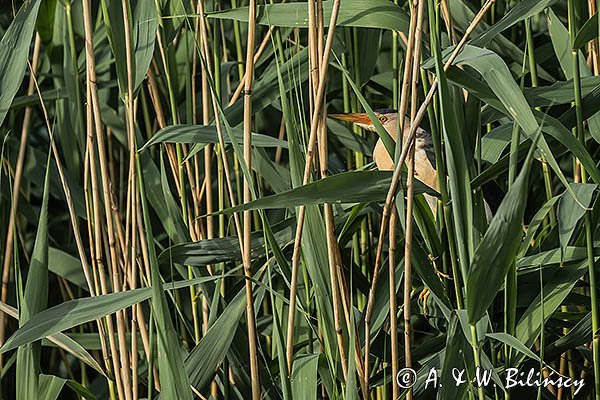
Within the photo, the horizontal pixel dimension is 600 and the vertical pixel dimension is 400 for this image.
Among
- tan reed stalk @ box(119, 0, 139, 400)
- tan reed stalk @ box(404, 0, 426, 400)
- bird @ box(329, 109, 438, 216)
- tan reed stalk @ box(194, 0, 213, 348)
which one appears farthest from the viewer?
bird @ box(329, 109, 438, 216)

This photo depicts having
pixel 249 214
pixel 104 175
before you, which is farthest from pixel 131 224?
pixel 249 214

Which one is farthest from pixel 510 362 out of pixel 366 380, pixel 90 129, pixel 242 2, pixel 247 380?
pixel 242 2

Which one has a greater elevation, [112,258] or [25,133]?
[25,133]

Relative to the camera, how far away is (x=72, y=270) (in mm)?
1796

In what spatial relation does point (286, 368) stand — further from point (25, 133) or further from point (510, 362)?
point (25, 133)

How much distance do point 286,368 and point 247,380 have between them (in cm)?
37

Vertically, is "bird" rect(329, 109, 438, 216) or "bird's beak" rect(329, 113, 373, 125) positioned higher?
"bird's beak" rect(329, 113, 373, 125)

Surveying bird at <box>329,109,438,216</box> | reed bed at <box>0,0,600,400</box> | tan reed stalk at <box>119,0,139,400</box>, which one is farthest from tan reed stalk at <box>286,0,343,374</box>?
bird at <box>329,109,438,216</box>

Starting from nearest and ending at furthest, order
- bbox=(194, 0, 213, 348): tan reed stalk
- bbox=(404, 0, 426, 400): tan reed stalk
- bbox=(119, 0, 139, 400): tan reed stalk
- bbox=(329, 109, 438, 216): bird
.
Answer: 1. bbox=(404, 0, 426, 400): tan reed stalk
2. bbox=(119, 0, 139, 400): tan reed stalk
3. bbox=(194, 0, 213, 348): tan reed stalk
4. bbox=(329, 109, 438, 216): bird

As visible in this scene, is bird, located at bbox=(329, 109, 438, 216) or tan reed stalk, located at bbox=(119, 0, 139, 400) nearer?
tan reed stalk, located at bbox=(119, 0, 139, 400)

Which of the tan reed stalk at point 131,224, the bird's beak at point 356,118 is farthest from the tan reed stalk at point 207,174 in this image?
the bird's beak at point 356,118

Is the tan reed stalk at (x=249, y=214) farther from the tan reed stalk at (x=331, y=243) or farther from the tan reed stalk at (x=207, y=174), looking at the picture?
the tan reed stalk at (x=207, y=174)

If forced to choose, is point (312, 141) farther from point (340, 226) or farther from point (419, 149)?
point (419, 149)

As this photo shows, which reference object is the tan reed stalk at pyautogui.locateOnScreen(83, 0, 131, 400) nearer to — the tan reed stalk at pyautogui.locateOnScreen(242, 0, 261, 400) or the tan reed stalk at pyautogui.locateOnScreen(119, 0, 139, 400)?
the tan reed stalk at pyautogui.locateOnScreen(119, 0, 139, 400)
